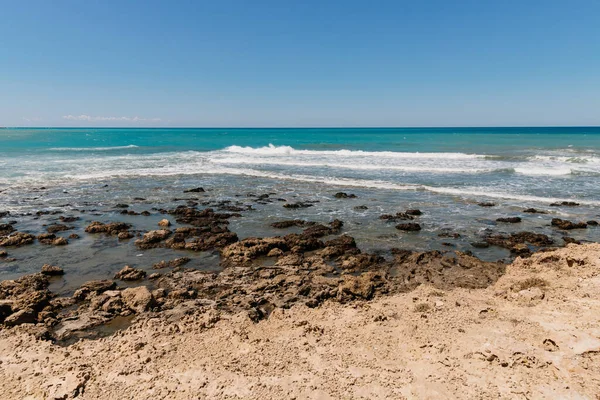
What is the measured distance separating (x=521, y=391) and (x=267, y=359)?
3441mm

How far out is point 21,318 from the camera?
6855 mm

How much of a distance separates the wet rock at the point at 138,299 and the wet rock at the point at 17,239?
6405 mm

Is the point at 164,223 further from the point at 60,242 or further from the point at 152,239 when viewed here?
the point at 60,242

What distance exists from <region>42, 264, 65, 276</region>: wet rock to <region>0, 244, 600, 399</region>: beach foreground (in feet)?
9.63

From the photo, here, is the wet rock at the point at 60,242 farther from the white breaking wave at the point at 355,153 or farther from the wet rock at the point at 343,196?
the white breaking wave at the point at 355,153

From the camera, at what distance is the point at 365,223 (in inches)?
555

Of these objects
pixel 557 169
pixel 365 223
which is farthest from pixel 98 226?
pixel 557 169

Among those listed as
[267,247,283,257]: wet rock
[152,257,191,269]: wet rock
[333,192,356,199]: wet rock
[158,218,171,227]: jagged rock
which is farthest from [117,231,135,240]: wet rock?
[333,192,356,199]: wet rock

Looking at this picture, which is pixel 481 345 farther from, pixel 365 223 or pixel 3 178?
pixel 3 178

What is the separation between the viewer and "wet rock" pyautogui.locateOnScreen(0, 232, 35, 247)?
37.7 feet

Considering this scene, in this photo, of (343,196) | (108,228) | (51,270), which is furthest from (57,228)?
(343,196)

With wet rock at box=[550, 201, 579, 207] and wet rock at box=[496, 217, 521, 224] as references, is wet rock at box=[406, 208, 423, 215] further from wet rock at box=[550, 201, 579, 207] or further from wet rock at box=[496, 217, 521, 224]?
wet rock at box=[550, 201, 579, 207]

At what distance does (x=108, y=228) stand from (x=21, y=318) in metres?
6.49

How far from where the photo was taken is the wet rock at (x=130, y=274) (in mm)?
8992
